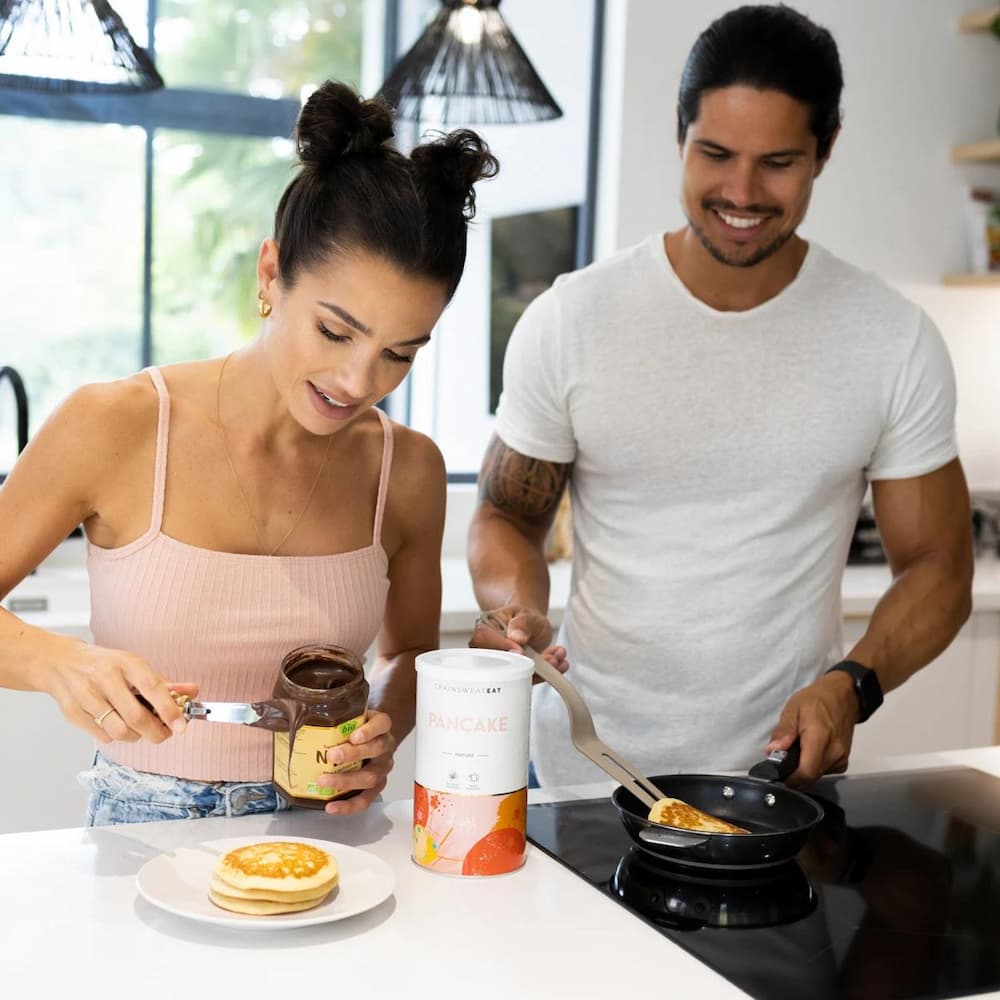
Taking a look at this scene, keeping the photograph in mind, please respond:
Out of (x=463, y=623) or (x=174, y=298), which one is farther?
(x=174, y=298)

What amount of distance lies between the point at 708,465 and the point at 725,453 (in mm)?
28

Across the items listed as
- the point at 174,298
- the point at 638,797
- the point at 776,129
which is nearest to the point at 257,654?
the point at 638,797

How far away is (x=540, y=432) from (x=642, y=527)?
0.63 feet

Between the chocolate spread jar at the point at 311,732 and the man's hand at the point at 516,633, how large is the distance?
0.19 m

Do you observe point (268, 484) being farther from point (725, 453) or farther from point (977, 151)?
point (977, 151)

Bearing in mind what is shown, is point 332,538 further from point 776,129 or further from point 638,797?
point 776,129

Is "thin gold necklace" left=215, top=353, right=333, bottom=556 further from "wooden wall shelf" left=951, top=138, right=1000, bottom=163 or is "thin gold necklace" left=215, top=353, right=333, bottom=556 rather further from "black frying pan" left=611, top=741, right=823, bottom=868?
"wooden wall shelf" left=951, top=138, right=1000, bottom=163

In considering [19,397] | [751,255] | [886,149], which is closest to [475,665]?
[751,255]

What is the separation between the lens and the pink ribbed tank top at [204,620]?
146cm

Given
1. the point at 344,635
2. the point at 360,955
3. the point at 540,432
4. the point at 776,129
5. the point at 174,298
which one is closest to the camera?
the point at 360,955

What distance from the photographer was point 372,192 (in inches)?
54.7

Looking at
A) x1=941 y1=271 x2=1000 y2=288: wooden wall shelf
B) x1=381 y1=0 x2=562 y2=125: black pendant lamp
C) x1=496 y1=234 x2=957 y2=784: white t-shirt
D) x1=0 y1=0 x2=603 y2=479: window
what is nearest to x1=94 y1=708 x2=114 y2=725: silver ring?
x1=496 y1=234 x2=957 y2=784: white t-shirt

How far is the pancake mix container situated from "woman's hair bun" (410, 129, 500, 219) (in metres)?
0.48

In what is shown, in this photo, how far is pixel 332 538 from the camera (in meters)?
1.56
